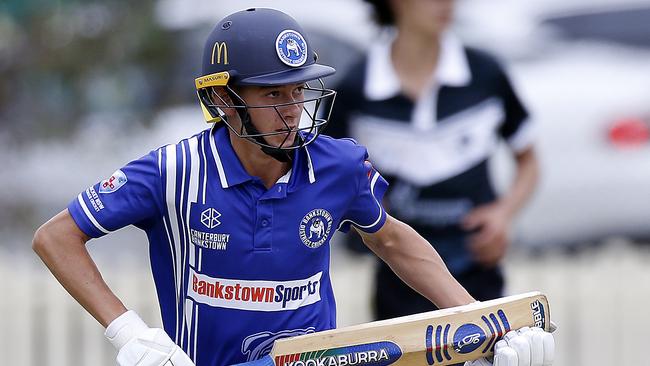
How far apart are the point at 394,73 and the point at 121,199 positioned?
6.64 feet

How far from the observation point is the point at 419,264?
399 cm

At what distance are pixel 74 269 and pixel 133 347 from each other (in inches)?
11.1

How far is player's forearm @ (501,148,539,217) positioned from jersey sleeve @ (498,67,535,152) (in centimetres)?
6

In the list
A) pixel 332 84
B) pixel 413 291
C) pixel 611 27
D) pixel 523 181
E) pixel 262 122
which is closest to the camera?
pixel 262 122

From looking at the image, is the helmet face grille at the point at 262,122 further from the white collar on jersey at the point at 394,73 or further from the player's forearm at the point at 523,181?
the player's forearm at the point at 523,181

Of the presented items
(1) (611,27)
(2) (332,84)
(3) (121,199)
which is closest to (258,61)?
(3) (121,199)

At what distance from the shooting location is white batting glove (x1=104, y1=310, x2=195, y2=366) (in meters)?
3.49

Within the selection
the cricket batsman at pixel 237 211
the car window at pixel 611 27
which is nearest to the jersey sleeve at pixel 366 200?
the cricket batsman at pixel 237 211

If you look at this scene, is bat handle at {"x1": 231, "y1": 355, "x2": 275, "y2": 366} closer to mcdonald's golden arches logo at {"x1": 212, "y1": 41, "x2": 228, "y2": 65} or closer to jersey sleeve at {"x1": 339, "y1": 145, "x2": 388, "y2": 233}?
jersey sleeve at {"x1": 339, "y1": 145, "x2": 388, "y2": 233}

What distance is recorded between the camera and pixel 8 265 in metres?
7.19

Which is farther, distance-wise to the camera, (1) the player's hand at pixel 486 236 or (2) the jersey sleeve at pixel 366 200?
(1) the player's hand at pixel 486 236

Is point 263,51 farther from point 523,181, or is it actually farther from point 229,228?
point 523,181

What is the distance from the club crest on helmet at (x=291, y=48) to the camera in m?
3.70

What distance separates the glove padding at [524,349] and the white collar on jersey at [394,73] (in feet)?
6.00
